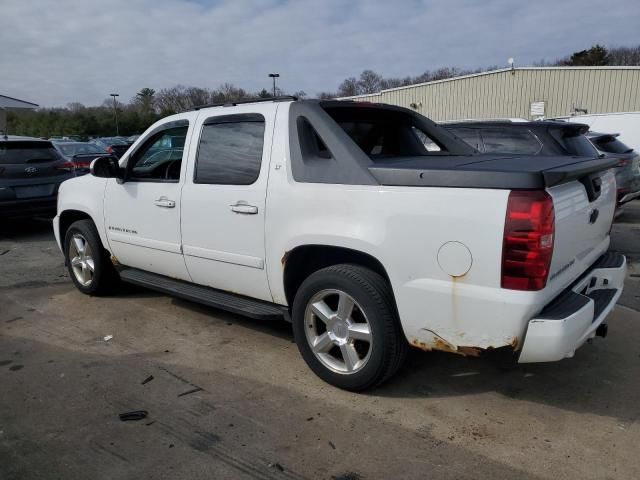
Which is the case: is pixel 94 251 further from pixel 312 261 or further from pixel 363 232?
pixel 363 232

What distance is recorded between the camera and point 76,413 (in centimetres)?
310

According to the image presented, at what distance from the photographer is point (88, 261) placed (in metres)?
5.23

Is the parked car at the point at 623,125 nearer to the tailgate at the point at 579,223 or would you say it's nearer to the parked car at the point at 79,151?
the tailgate at the point at 579,223

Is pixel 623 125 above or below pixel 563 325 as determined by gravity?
above

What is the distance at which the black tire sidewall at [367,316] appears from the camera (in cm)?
Result: 300

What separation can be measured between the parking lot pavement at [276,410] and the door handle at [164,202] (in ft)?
3.56

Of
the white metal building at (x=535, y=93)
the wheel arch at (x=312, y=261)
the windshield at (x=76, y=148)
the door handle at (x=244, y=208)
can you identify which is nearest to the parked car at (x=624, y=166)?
the wheel arch at (x=312, y=261)

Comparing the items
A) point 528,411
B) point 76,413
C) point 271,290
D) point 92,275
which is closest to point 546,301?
point 528,411

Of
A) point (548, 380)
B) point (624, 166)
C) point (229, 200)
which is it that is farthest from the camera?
point (624, 166)

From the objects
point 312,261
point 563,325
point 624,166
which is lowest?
point 563,325

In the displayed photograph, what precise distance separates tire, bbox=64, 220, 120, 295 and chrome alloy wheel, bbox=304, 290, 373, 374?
8.89 ft

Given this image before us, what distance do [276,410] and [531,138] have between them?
507 centimetres

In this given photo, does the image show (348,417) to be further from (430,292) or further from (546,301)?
(546,301)

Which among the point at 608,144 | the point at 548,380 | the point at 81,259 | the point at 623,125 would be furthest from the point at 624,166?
the point at 81,259
